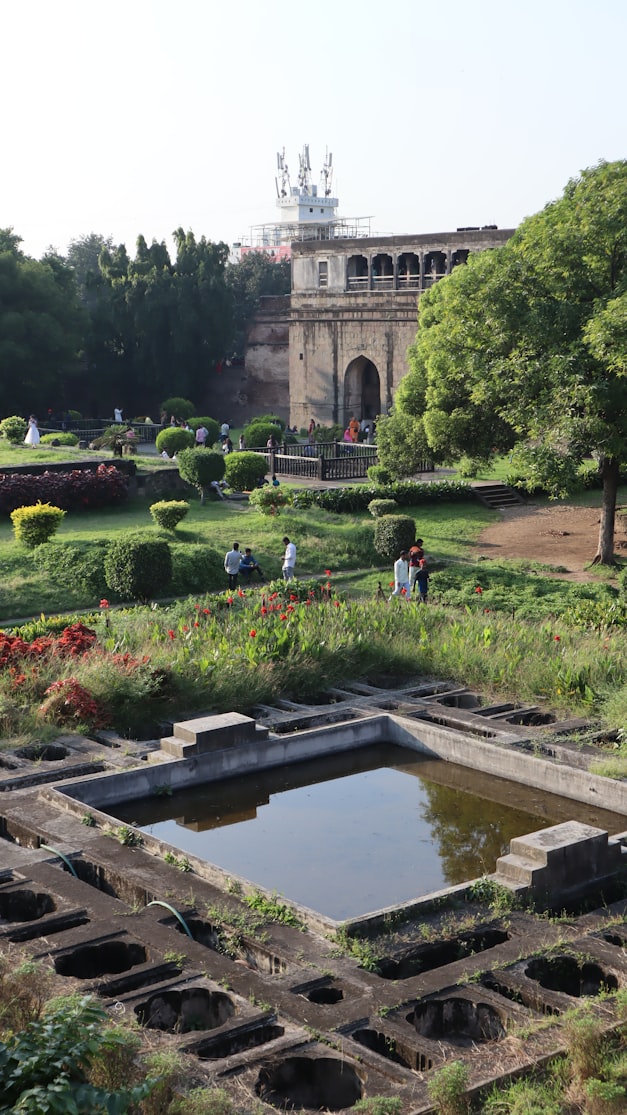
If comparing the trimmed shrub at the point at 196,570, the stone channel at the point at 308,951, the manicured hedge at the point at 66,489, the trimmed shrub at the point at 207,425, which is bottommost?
the stone channel at the point at 308,951

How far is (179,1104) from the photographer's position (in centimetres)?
467

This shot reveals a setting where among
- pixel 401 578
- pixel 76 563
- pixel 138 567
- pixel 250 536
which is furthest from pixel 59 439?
pixel 401 578

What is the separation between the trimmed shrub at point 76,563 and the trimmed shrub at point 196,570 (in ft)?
3.26

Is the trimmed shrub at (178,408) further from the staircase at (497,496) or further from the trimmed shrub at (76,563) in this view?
the trimmed shrub at (76,563)

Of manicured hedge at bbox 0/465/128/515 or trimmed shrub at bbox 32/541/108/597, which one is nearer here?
trimmed shrub at bbox 32/541/108/597

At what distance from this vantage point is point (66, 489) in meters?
20.7

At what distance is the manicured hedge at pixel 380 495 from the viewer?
21.3 m

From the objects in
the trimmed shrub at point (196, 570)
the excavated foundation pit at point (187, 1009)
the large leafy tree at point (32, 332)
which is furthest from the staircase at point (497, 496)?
the excavated foundation pit at point (187, 1009)

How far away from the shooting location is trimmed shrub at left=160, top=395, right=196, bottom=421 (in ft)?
124

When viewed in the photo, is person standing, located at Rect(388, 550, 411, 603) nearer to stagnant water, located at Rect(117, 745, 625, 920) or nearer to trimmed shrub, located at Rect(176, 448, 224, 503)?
stagnant water, located at Rect(117, 745, 625, 920)

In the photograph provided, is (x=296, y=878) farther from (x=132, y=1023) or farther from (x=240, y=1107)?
(x=240, y=1107)

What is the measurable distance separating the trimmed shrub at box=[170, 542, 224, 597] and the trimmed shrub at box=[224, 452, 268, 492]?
4930mm

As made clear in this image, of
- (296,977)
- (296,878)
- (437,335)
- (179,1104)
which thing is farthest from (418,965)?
(437,335)

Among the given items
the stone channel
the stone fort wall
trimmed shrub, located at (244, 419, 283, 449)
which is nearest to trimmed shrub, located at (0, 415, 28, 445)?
trimmed shrub, located at (244, 419, 283, 449)
